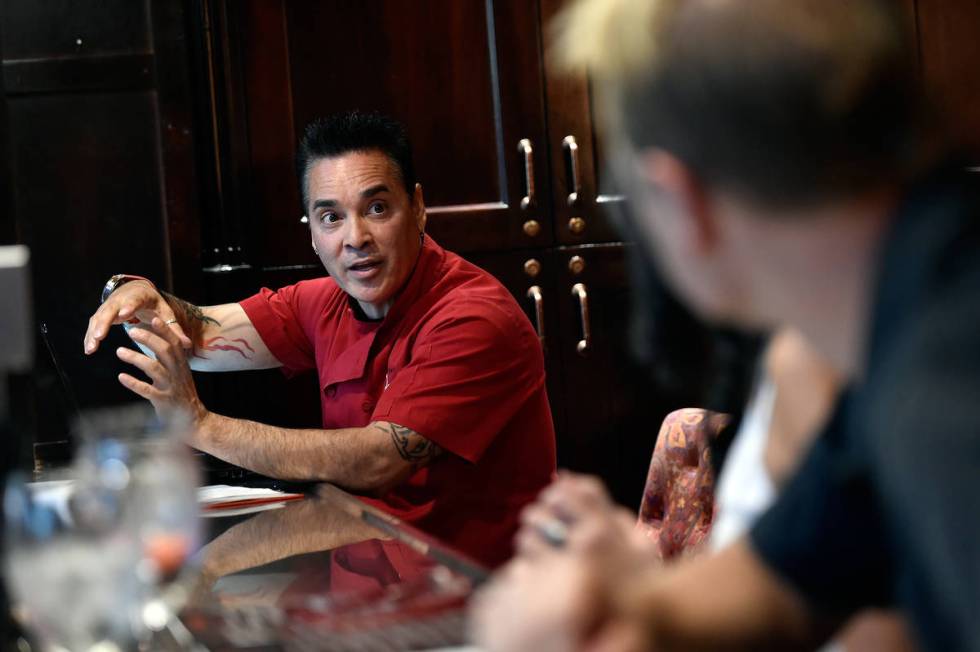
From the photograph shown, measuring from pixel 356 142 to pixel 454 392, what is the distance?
0.67 metres

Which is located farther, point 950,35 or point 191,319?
point 950,35

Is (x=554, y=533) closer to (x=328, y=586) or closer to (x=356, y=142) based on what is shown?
(x=328, y=586)

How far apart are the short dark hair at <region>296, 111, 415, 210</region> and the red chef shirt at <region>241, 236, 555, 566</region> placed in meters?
0.21

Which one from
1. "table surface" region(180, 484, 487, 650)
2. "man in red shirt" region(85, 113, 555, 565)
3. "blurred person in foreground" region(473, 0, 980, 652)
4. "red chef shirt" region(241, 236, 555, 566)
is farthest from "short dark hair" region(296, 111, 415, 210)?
"blurred person in foreground" region(473, 0, 980, 652)

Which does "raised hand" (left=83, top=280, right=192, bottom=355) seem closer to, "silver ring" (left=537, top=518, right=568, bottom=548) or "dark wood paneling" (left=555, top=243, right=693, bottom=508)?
"dark wood paneling" (left=555, top=243, right=693, bottom=508)

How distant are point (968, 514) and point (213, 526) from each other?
1325 millimetres

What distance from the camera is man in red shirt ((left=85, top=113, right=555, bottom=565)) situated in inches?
92.1

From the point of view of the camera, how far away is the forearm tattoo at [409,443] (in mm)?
2311

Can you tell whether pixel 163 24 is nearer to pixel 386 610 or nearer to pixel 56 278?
pixel 56 278

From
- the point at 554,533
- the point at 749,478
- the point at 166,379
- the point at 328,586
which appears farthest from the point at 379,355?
the point at 554,533

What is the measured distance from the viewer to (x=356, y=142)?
2.75 m

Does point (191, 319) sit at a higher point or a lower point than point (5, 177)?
lower

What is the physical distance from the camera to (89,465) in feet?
3.11

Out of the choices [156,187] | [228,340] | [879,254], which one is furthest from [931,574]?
[156,187]
